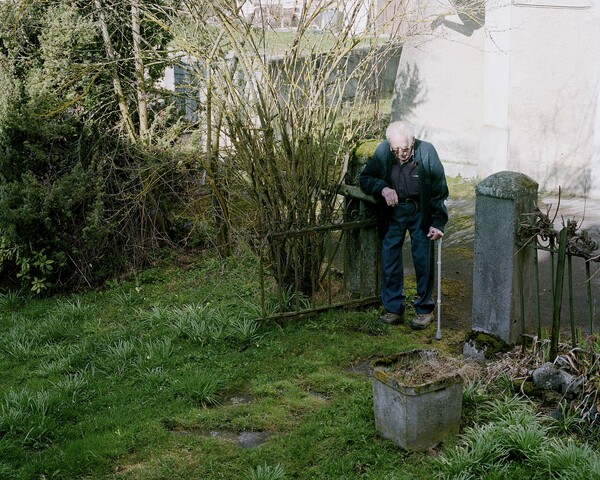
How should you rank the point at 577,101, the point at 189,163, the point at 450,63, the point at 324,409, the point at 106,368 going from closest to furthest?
1. the point at 324,409
2. the point at 106,368
3. the point at 189,163
4. the point at 577,101
5. the point at 450,63

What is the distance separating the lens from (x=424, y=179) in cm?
673

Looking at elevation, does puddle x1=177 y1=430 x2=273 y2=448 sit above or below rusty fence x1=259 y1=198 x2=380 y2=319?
below

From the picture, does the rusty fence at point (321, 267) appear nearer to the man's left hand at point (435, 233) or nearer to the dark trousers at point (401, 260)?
the dark trousers at point (401, 260)

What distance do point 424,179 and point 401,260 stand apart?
0.83 metres

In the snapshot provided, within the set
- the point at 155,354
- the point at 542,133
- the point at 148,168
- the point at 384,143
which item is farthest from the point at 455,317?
the point at 542,133

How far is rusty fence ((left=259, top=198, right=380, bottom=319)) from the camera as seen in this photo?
7277mm

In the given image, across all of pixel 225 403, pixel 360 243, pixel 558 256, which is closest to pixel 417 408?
pixel 558 256

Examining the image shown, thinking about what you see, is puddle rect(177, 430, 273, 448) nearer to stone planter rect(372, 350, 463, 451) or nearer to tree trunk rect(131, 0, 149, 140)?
stone planter rect(372, 350, 463, 451)

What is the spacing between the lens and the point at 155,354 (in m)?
6.65

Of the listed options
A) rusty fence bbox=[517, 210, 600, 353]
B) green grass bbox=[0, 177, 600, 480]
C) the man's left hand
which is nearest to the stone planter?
green grass bbox=[0, 177, 600, 480]

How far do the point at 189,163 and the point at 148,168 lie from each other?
2.39ft

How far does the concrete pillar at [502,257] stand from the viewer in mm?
5676

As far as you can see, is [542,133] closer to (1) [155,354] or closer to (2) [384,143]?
(2) [384,143]

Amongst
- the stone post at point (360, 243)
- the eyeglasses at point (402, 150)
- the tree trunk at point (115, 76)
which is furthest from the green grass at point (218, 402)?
the tree trunk at point (115, 76)
